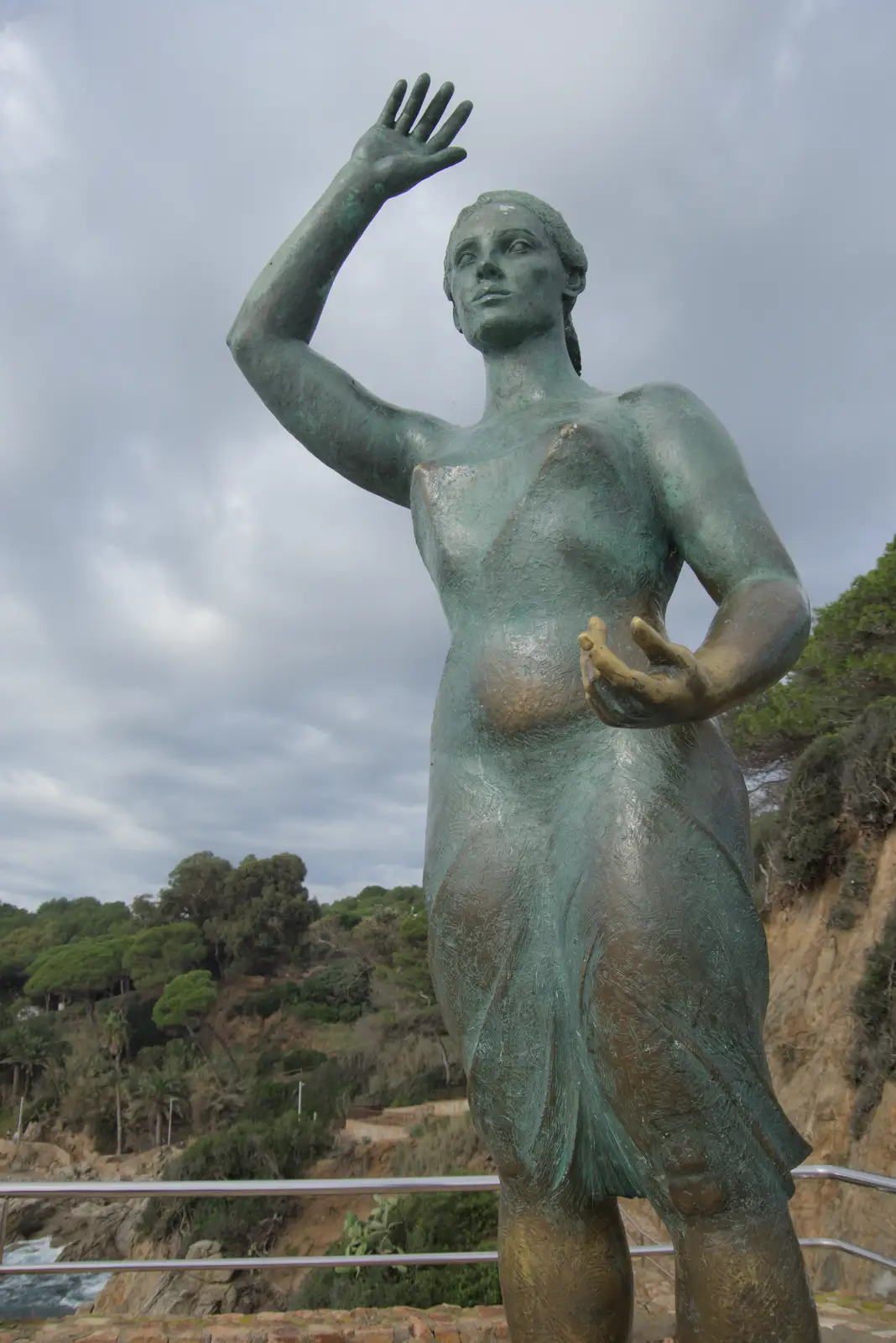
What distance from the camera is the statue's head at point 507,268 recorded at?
2109 mm

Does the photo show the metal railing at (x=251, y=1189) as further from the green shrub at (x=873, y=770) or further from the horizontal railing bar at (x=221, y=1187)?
the green shrub at (x=873, y=770)

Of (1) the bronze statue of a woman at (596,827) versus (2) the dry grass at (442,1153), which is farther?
(2) the dry grass at (442,1153)

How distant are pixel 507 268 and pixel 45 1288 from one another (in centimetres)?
2776

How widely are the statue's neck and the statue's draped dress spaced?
18 centimetres

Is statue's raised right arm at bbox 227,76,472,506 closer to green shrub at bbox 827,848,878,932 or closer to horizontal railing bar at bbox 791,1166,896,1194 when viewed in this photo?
horizontal railing bar at bbox 791,1166,896,1194

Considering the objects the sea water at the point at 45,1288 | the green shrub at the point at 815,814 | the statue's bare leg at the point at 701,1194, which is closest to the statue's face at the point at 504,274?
the statue's bare leg at the point at 701,1194

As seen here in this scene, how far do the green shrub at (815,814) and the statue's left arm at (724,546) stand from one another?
12.0 meters

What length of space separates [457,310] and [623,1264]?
1.98m

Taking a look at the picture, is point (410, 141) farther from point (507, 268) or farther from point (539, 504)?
point (539, 504)

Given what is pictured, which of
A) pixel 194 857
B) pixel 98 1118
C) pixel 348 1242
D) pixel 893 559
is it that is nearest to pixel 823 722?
pixel 893 559

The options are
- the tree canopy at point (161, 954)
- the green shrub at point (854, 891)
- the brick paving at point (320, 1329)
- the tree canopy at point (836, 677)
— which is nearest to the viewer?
the brick paving at point (320, 1329)

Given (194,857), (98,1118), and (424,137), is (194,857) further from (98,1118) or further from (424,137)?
(424,137)

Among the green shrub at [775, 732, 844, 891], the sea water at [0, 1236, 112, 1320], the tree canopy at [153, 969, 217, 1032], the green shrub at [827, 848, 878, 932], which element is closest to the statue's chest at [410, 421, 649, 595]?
the green shrub at [827, 848, 878, 932]

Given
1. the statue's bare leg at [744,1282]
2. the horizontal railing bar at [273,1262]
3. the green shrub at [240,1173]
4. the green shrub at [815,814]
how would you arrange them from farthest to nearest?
1. the green shrub at [240,1173]
2. the green shrub at [815,814]
3. the horizontal railing bar at [273,1262]
4. the statue's bare leg at [744,1282]
